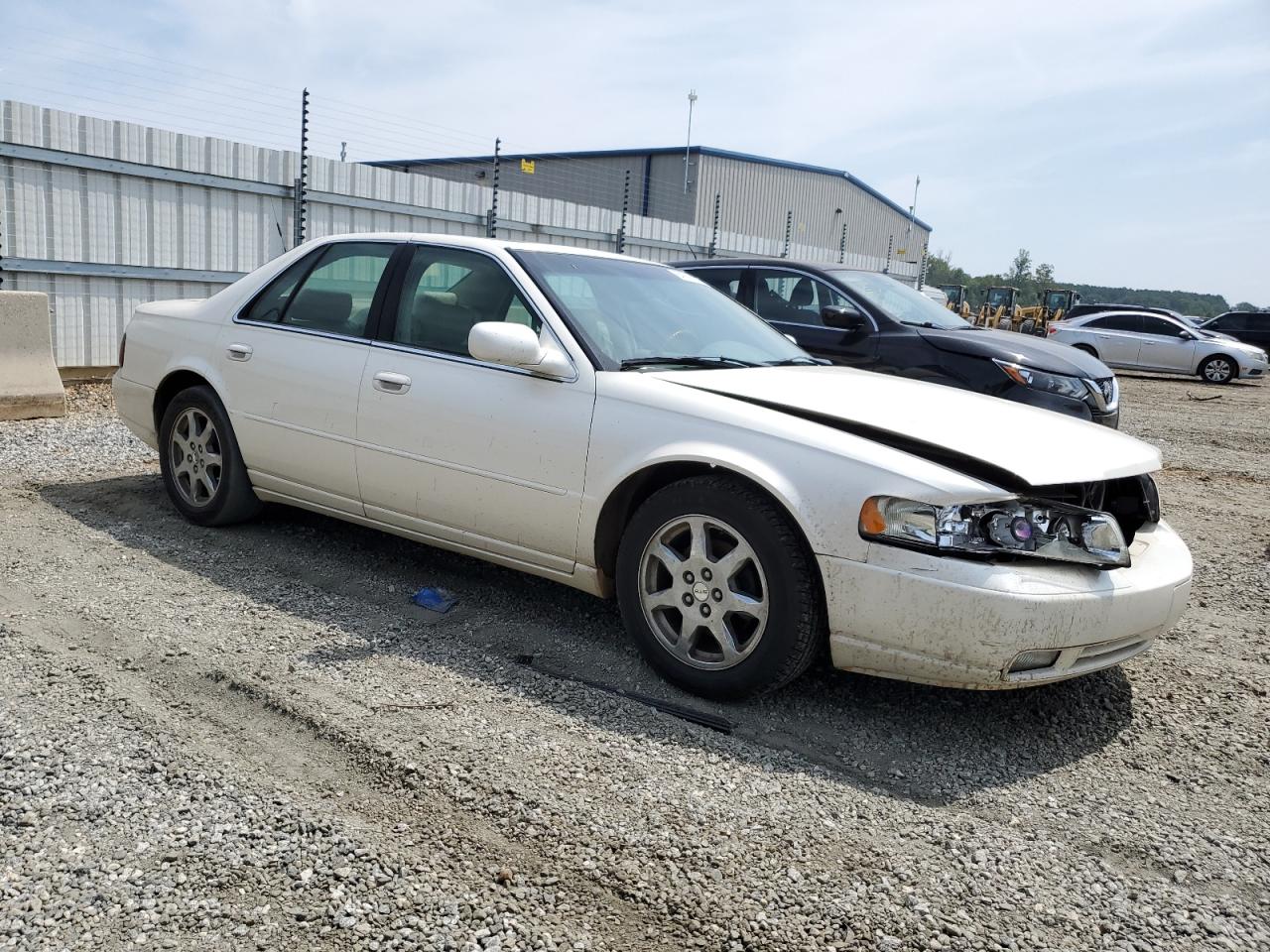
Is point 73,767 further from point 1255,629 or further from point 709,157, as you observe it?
point 709,157

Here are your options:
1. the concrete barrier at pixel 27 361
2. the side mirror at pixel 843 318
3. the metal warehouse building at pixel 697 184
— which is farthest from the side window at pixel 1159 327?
Answer: the concrete barrier at pixel 27 361

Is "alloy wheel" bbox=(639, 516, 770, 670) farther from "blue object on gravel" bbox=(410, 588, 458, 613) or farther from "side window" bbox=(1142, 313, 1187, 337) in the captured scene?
"side window" bbox=(1142, 313, 1187, 337)

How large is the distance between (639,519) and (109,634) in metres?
2.02

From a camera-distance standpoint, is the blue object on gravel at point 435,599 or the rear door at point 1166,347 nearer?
the blue object on gravel at point 435,599

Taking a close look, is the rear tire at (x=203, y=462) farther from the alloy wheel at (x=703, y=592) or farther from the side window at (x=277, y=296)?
the alloy wheel at (x=703, y=592)

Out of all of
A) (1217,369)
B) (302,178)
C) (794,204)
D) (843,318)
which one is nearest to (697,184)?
(794,204)

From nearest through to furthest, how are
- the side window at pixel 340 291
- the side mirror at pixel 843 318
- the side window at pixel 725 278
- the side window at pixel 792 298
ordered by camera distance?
the side window at pixel 340 291 < the side mirror at pixel 843 318 < the side window at pixel 792 298 < the side window at pixel 725 278

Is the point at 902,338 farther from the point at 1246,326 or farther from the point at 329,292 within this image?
the point at 1246,326

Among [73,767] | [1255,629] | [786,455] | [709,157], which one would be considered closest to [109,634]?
[73,767]

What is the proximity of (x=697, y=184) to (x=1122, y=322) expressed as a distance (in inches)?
654

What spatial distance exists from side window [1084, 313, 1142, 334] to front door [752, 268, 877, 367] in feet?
58.2

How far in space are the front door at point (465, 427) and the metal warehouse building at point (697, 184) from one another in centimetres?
→ 2942

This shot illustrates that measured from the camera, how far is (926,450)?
3488 millimetres

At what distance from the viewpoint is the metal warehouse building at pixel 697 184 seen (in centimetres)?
3634
